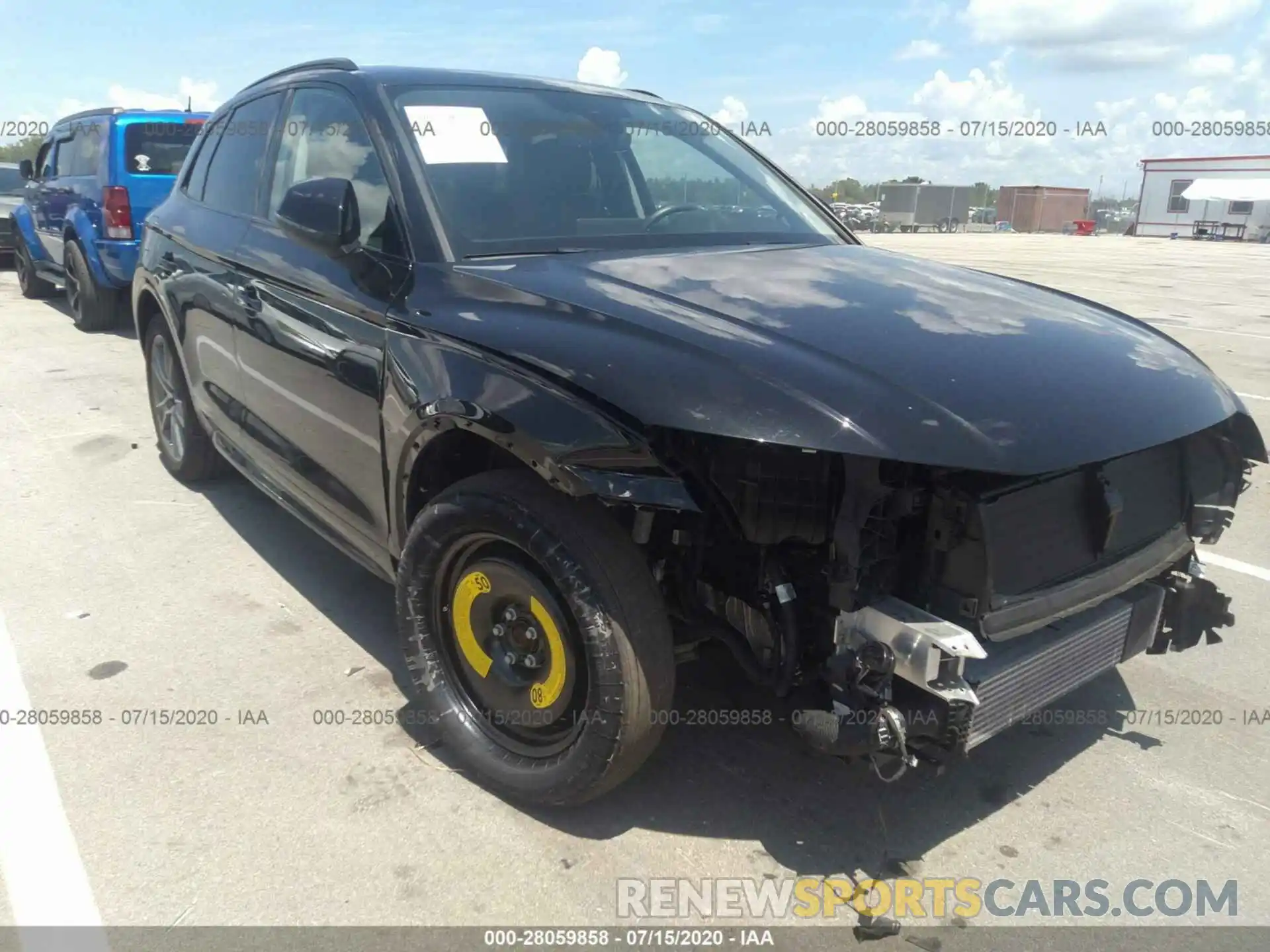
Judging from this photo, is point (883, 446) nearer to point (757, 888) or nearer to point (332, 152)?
point (757, 888)

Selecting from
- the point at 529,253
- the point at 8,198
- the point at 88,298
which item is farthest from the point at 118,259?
the point at 529,253

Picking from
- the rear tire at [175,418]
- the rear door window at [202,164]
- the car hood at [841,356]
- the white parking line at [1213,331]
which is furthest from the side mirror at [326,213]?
the white parking line at [1213,331]

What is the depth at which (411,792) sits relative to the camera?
2756mm

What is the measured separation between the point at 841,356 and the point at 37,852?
234cm

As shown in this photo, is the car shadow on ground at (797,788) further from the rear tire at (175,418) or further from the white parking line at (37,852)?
the rear tire at (175,418)

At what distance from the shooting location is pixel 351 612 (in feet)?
12.6

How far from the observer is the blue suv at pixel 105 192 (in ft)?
29.6

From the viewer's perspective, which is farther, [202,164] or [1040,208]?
[1040,208]

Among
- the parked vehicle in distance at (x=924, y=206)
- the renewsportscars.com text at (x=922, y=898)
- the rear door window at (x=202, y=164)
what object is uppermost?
the parked vehicle in distance at (x=924, y=206)

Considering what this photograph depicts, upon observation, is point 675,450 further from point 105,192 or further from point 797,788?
point 105,192

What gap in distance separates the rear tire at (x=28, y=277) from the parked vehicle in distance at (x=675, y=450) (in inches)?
423

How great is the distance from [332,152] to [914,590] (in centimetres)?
241

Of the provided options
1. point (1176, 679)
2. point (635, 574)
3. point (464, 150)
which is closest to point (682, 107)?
point (464, 150)

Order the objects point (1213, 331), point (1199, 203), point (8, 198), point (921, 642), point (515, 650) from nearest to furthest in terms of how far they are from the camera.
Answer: point (921, 642)
point (515, 650)
point (1213, 331)
point (8, 198)
point (1199, 203)
